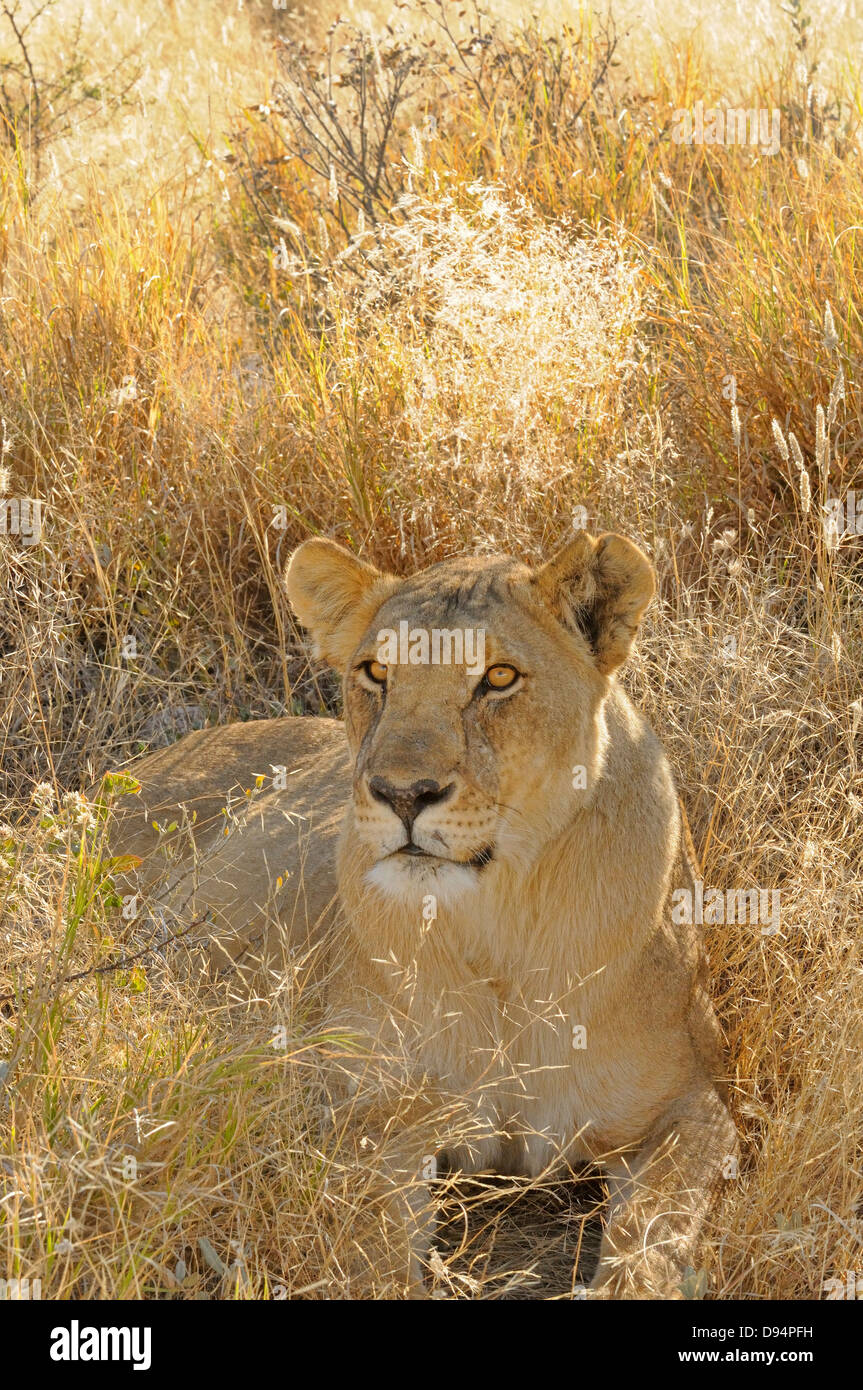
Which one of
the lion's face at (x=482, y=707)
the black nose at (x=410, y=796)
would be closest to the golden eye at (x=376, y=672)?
the lion's face at (x=482, y=707)

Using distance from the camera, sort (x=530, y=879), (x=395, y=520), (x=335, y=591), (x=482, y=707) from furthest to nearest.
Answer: (x=395, y=520) < (x=335, y=591) < (x=530, y=879) < (x=482, y=707)

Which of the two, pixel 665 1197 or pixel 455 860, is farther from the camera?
pixel 665 1197

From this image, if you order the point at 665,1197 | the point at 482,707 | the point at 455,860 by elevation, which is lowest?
the point at 665,1197

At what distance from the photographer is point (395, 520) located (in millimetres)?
5477

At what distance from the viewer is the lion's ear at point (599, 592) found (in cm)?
327

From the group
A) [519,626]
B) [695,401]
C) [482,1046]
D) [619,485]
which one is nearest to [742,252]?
[695,401]

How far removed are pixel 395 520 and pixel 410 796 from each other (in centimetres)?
263

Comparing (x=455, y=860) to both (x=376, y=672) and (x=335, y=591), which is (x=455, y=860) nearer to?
(x=376, y=672)

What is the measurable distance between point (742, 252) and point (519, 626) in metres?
3.19

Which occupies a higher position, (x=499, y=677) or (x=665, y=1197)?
(x=499, y=677)

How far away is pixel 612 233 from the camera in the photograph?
662cm

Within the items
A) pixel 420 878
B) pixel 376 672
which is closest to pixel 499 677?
pixel 376 672
